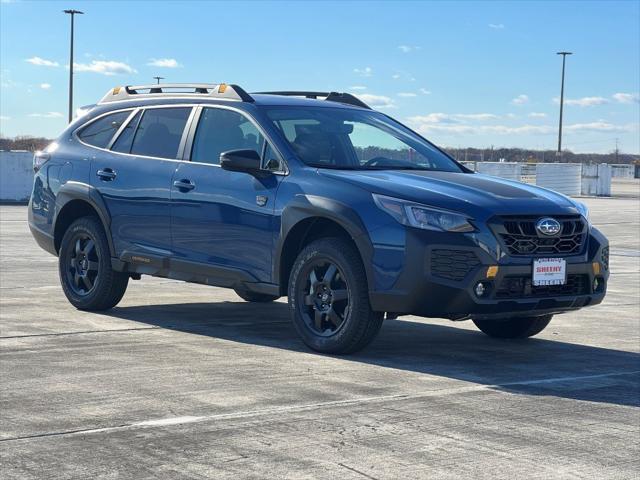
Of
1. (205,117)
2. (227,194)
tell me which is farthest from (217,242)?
(205,117)

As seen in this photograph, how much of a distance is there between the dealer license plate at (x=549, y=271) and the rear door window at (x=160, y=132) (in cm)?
306

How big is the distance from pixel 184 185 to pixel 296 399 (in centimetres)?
297

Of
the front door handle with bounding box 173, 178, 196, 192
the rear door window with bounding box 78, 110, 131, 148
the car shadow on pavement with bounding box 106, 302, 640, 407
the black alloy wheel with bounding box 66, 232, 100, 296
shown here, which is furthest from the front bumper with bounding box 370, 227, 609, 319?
the rear door window with bounding box 78, 110, 131, 148

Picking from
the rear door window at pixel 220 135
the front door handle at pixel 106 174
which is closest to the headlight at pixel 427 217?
the rear door window at pixel 220 135

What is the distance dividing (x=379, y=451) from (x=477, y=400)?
138 cm

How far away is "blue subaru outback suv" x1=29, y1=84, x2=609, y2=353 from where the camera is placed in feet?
24.8

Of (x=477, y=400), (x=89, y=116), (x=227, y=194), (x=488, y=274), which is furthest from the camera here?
(x=89, y=116)

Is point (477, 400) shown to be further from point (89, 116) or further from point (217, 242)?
point (89, 116)

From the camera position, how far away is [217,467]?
5.01 m

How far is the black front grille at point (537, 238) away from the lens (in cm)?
762

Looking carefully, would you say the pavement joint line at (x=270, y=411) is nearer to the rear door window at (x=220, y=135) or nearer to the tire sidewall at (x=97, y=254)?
the rear door window at (x=220, y=135)

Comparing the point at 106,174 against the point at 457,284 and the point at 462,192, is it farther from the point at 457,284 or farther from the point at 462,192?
the point at 457,284

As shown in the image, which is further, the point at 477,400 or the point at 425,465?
the point at 477,400

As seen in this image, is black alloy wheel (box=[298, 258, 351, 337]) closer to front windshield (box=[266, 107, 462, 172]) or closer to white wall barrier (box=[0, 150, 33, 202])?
front windshield (box=[266, 107, 462, 172])
